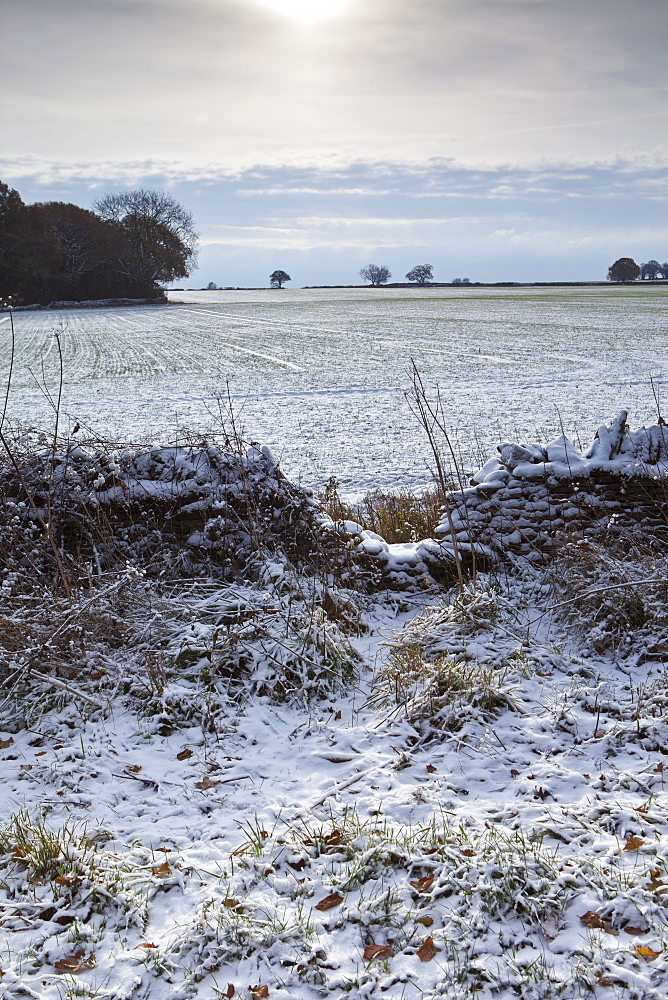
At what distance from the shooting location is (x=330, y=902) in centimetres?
312

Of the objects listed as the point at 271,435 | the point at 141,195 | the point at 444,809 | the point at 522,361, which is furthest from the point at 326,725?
the point at 141,195

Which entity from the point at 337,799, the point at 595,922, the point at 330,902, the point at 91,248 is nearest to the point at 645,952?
the point at 595,922

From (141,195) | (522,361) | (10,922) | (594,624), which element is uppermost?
(141,195)

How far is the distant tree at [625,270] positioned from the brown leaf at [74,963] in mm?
138913

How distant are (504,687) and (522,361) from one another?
911 inches

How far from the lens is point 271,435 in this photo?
14422mm

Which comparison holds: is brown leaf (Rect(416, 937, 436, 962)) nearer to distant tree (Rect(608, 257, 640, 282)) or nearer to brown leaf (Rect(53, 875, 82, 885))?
brown leaf (Rect(53, 875, 82, 885))

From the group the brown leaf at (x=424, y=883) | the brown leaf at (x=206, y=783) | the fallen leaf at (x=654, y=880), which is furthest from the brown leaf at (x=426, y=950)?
the brown leaf at (x=206, y=783)

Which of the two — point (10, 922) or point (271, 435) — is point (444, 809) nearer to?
point (10, 922)

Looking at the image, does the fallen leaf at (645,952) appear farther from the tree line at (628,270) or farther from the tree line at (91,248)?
the tree line at (628,270)

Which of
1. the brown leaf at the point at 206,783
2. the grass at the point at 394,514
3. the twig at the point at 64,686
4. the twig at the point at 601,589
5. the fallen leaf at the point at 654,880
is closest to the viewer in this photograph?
the fallen leaf at the point at 654,880

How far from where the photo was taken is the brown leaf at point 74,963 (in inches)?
111

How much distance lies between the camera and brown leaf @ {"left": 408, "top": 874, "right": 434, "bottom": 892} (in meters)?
3.17

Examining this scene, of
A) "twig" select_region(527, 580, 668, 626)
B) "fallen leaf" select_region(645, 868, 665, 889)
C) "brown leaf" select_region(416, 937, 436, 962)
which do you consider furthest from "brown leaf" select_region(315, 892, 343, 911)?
"twig" select_region(527, 580, 668, 626)
